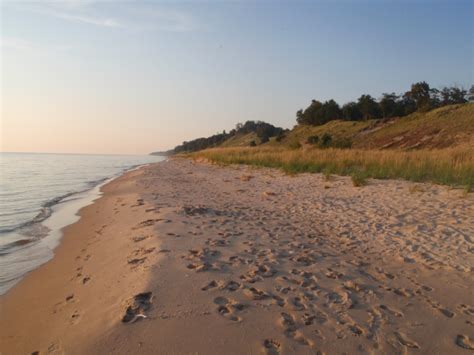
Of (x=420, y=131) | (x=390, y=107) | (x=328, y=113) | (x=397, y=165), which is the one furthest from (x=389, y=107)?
(x=397, y=165)


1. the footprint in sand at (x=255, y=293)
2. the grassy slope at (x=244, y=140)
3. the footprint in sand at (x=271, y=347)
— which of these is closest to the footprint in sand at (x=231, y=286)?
the footprint in sand at (x=255, y=293)

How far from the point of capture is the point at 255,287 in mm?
3816

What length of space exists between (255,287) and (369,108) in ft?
170

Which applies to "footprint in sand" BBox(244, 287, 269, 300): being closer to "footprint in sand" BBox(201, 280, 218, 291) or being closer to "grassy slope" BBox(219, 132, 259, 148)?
"footprint in sand" BBox(201, 280, 218, 291)

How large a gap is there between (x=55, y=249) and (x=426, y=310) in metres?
6.16

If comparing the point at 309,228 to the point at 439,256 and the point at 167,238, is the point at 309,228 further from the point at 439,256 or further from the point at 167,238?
the point at 167,238

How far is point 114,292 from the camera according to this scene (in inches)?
152

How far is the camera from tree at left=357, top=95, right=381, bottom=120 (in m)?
50.7

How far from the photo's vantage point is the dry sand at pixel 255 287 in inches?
116

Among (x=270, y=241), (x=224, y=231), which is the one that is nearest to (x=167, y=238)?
(x=224, y=231)

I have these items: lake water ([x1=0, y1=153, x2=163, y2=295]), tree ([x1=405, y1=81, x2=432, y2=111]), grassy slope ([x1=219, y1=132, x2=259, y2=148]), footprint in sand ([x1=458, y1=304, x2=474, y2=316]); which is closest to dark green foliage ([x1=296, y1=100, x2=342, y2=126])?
tree ([x1=405, y1=81, x2=432, y2=111])

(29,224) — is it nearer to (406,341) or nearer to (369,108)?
(406,341)

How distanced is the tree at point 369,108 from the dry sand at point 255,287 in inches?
1829

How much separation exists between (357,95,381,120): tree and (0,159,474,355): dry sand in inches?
1829
